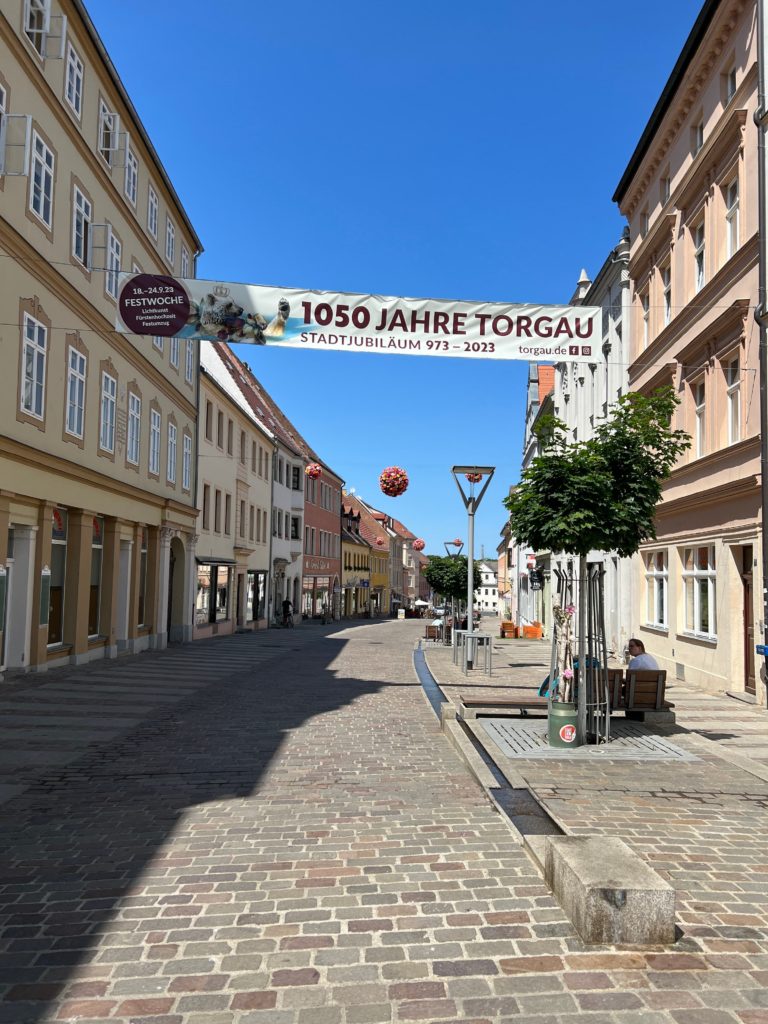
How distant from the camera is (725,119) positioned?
15.7 metres

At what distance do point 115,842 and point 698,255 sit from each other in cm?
1667

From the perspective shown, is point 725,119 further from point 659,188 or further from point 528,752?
point 528,752

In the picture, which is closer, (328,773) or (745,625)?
(328,773)

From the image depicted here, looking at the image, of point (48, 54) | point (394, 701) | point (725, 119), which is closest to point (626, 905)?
point (394, 701)

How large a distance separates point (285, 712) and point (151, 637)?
44.9 ft

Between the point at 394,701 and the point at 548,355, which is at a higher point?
the point at 548,355

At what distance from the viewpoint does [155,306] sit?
10.4 meters

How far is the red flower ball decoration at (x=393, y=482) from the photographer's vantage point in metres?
26.2

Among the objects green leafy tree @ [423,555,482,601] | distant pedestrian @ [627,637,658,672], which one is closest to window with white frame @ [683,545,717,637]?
distant pedestrian @ [627,637,658,672]

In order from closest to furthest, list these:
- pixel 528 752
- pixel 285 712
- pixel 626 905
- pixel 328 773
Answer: pixel 626 905 < pixel 328 773 < pixel 528 752 < pixel 285 712

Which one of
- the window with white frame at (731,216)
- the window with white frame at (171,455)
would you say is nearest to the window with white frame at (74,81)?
the window with white frame at (171,455)

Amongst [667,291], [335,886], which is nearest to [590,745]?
[335,886]

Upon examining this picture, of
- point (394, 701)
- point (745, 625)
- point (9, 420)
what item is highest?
point (9, 420)

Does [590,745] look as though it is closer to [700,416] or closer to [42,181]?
[700,416]
